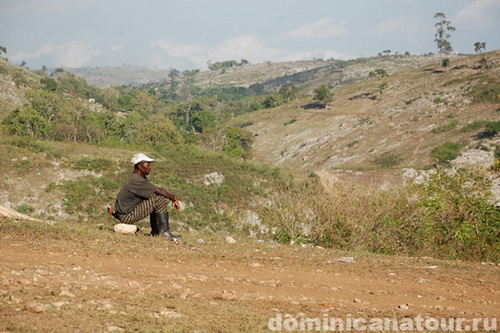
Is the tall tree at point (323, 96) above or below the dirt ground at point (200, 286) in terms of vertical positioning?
above

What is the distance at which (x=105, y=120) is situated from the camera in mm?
71625

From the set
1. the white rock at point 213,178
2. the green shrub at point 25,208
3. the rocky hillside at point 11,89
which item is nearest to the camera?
the green shrub at point 25,208

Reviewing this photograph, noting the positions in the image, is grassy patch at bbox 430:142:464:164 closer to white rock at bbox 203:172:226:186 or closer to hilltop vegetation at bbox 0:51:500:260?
hilltop vegetation at bbox 0:51:500:260

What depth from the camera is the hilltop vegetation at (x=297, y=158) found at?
38.1 feet

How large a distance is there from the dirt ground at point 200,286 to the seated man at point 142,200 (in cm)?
39

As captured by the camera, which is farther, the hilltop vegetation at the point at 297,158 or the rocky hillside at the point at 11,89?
the rocky hillside at the point at 11,89

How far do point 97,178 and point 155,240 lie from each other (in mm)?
25475

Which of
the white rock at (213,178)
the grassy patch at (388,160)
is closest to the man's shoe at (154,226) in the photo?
the white rock at (213,178)

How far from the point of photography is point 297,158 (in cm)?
7381

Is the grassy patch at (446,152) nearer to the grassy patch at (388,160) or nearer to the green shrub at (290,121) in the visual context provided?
the grassy patch at (388,160)

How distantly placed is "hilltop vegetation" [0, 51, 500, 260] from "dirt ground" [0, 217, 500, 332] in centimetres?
293

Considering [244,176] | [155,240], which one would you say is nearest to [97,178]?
[244,176]

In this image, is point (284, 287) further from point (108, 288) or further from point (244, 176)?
point (244, 176)

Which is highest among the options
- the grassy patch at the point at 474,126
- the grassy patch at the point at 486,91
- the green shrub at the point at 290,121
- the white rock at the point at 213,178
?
the grassy patch at the point at 486,91
